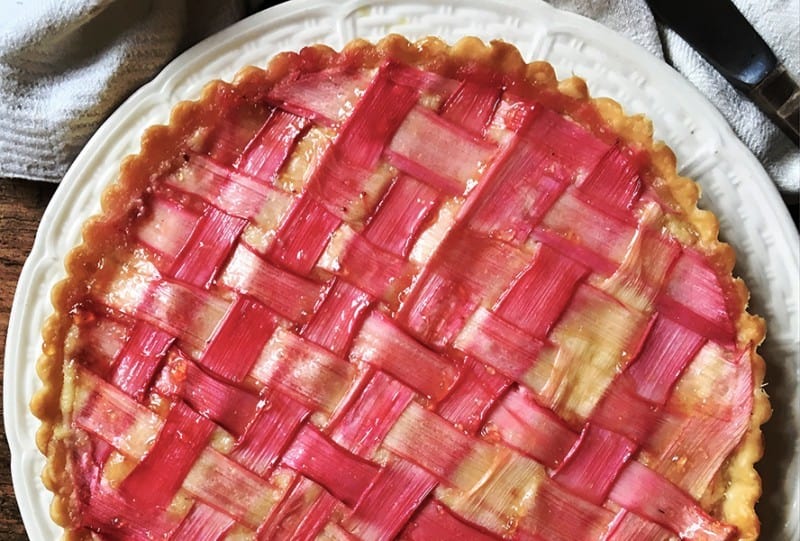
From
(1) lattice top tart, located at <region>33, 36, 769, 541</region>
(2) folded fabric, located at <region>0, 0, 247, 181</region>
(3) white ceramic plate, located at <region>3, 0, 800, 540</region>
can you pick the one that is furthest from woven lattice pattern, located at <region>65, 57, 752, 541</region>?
(2) folded fabric, located at <region>0, 0, 247, 181</region>

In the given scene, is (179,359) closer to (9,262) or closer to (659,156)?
(9,262)

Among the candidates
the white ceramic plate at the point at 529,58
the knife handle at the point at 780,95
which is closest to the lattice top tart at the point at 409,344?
the white ceramic plate at the point at 529,58

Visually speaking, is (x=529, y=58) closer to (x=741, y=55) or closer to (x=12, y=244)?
(x=741, y=55)

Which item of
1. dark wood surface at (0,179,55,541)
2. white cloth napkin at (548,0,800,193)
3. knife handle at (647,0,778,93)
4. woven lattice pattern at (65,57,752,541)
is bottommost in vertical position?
dark wood surface at (0,179,55,541)

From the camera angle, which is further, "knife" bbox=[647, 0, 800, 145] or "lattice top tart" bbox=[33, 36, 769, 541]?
"knife" bbox=[647, 0, 800, 145]

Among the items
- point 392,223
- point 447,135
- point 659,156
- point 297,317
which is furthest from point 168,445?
point 659,156

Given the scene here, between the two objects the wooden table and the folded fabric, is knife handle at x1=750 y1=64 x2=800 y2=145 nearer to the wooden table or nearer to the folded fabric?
the wooden table

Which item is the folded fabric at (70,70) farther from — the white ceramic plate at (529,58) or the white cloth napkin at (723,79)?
the white cloth napkin at (723,79)

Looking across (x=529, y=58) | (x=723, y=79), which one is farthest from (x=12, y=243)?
(x=723, y=79)
